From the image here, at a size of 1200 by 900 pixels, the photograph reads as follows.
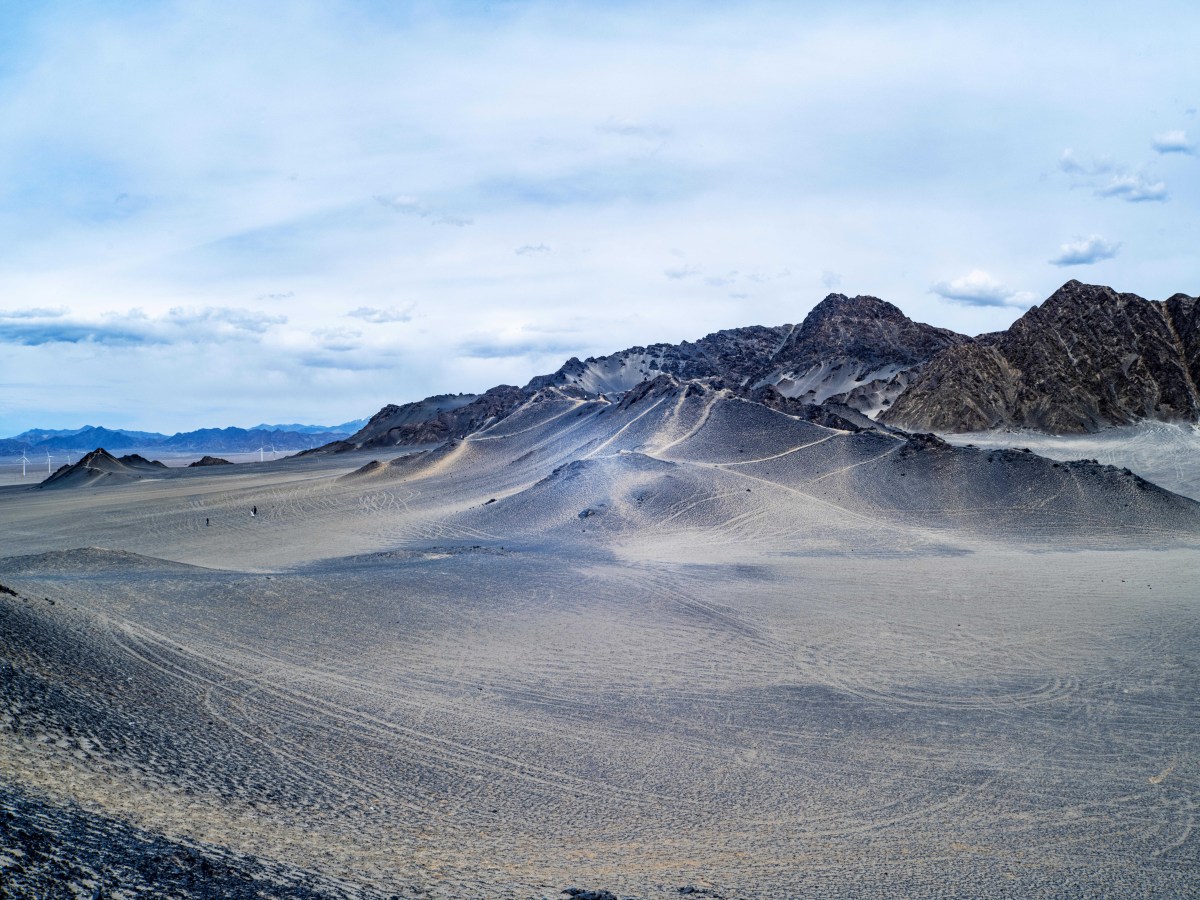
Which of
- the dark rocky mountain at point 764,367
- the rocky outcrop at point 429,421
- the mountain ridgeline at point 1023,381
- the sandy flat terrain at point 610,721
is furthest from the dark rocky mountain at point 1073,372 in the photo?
the sandy flat terrain at point 610,721

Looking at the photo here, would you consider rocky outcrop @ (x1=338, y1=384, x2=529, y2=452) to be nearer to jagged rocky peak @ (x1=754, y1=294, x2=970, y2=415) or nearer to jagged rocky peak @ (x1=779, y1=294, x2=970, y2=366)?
jagged rocky peak @ (x1=754, y1=294, x2=970, y2=415)

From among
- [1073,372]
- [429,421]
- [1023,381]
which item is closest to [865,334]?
[1023,381]

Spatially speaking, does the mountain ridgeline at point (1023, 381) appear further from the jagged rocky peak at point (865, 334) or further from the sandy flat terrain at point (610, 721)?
the sandy flat terrain at point (610, 721)

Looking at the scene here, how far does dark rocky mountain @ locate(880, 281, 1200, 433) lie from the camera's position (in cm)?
6044

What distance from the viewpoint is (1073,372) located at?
2494 inches

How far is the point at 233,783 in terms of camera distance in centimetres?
690

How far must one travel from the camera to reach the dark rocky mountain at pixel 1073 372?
6044 cm

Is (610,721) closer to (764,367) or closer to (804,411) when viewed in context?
(804,411)

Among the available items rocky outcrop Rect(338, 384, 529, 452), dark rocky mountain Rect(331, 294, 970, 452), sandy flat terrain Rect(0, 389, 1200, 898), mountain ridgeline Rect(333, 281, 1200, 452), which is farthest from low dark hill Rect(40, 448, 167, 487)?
sandy flat terrain Rect(0, 389, 1200, 898)

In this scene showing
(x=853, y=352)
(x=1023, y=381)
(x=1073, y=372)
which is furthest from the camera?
(x=853, y=352)

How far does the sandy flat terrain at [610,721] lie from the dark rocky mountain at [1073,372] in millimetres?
41360

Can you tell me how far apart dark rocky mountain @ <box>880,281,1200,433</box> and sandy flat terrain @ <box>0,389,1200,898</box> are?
136ft

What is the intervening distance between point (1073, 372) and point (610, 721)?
212ft

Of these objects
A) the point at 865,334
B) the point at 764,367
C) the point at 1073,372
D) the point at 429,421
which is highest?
the point at 865,334
